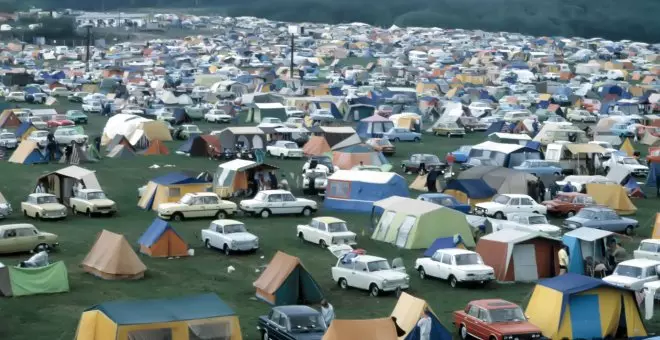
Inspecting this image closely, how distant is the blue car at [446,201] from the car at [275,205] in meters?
3.07

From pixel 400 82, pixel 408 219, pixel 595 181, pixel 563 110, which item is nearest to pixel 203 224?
pixel 408 219

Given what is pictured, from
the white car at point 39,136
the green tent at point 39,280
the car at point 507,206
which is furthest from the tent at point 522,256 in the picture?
the white car at point 39,136

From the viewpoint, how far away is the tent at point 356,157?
3603 cm

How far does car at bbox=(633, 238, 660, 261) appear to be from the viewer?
23.2 meters

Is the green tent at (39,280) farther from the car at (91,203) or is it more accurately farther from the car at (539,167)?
the car at (539,167)

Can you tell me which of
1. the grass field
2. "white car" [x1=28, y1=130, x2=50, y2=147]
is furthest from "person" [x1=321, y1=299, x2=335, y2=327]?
"white car" [x1=28, y1=130, x2=50, y2=147]

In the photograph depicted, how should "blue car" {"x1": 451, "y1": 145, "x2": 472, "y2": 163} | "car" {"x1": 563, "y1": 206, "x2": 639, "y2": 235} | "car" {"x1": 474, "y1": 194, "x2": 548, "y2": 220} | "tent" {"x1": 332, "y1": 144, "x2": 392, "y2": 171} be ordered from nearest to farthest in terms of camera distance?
"car" {"x1": 563, "y1": 206, "x2": 639, "y2": 235}, "car" {"x1": 474, "y1": 194, "x2": 548, "y2": 220}, "tent" {"x1": 332, "y1": 144, "x2": 392, "y2": 171}, "blue car" {"x1": 451, "y1": 145, "x2": 472, "y2": 163}

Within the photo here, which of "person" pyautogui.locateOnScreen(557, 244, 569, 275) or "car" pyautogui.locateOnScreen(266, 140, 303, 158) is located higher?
"person" pyautogui.locateOnScreen(557, 244, 569, 275)

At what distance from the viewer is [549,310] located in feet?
59.2

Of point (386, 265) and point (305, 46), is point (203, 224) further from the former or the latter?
point (305, 46)

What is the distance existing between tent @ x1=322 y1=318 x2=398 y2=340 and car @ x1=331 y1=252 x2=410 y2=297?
535cm

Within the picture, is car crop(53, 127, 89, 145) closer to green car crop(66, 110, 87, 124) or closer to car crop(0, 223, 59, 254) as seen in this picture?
green car crop(66, 110, 87, 124)

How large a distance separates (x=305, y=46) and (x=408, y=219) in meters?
106

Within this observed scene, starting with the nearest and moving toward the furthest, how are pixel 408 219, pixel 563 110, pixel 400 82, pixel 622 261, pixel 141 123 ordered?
1. pixel 622 261
2. pixel 408 219
3. pixel 141 123
4. pixel 563 110
5. pixel 400 82
